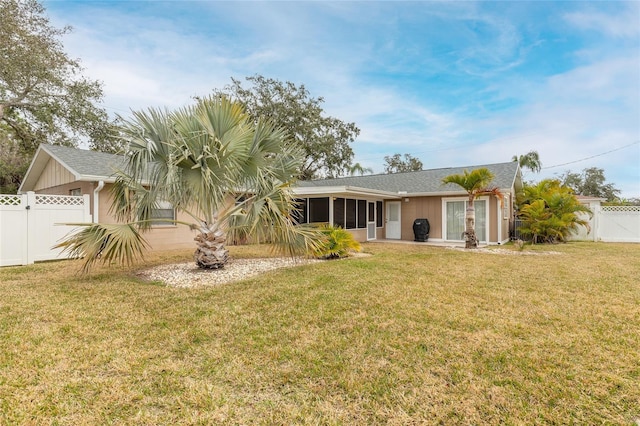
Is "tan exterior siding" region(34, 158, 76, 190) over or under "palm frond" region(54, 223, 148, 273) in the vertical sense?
over

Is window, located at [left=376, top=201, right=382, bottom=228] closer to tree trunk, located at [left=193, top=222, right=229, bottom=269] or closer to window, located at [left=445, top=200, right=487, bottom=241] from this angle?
window, located at [left=445, top=200, right=487, bottom=241]

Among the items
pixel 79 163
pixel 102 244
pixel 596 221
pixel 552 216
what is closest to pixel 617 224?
pixel 596 221

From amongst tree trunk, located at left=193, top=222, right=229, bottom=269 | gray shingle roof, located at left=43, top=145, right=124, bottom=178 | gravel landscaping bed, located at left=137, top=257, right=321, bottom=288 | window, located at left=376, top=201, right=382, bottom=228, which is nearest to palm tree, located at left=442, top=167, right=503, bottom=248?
window, located at left=376, top=201, right=382, bottom=228

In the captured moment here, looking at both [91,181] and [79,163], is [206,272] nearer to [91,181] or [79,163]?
[91,181]

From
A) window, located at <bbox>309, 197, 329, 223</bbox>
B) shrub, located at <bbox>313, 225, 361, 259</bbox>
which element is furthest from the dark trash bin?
shrub, located at <bbox>313, 225, 361, 259</bbox>

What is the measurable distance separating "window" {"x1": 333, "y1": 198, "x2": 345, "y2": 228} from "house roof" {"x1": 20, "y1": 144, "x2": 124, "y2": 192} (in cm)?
776

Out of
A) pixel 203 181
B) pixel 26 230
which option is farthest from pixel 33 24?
pixel 203 181

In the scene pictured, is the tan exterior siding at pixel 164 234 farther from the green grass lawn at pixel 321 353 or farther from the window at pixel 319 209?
the window at pixel 319 209

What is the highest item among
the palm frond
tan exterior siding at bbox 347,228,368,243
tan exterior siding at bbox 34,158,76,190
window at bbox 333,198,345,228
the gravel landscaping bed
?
tan exterior siding at bbox 34,158,76,190

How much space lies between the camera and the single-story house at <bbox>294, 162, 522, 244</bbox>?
13297 millimetres

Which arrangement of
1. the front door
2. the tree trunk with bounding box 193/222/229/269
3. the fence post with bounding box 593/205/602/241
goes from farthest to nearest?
the front door → the fence post with bounding box 593/205/602/241 → the tree trunk with bounding box 193/222/229/269

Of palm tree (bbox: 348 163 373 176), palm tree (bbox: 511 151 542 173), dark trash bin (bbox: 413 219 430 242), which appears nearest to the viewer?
dark trash bin (bbox: 413 219 430 242)

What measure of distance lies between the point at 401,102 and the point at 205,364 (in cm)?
1675

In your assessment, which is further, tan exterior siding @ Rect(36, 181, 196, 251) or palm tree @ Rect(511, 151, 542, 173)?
palm tree @ Rect(511, 151, 542, 173)
